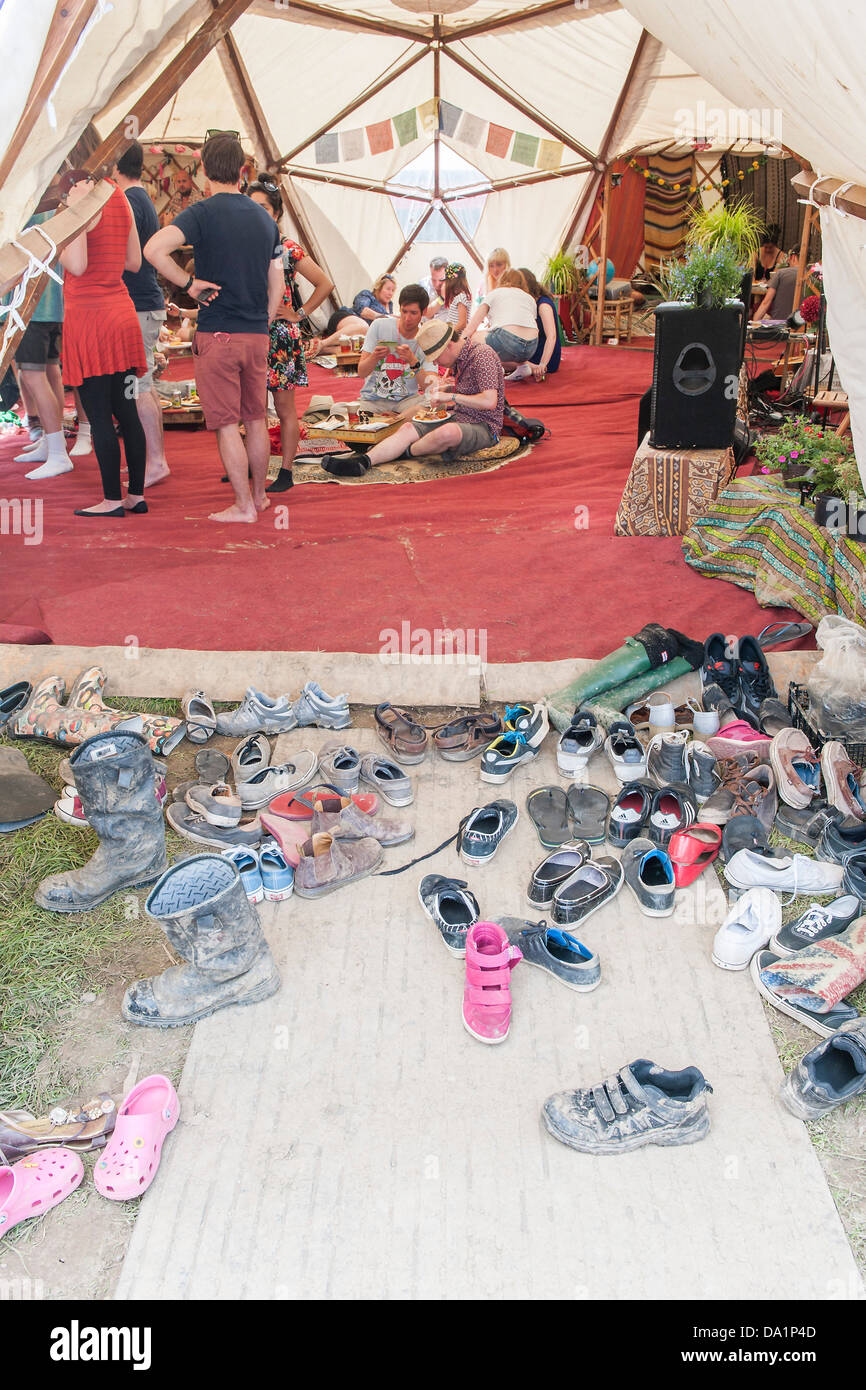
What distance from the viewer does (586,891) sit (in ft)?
7.61

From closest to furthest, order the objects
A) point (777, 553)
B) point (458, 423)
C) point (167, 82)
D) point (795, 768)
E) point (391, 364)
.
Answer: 1. point (795, 768)
2. point (167, 82)
3. point (777, 553)
4. point (458, 423)
5. point (391, 364)

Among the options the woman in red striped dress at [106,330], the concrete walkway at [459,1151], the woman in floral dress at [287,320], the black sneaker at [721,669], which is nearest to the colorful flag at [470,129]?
the woman in floral dress at [287,320]

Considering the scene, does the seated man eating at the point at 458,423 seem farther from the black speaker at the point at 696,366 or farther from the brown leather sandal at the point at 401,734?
the brown leather sandal at the point at 401,734

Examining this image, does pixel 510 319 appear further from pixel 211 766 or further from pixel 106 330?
pixel 211 766

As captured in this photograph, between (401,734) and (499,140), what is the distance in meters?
9.40

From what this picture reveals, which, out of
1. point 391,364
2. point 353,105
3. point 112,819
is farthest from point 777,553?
point 353,105

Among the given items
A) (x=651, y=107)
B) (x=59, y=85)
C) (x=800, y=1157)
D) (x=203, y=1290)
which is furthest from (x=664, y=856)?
(x=651, y=107)

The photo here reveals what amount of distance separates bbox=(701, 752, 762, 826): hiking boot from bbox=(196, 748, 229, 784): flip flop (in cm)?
137

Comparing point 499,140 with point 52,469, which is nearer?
point 52,469

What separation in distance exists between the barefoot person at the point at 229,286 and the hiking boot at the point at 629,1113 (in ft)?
11.5

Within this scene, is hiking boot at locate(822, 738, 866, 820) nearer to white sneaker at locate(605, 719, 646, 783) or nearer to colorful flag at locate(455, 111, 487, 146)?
white sneaker at locate(605, 719, 646, 783)

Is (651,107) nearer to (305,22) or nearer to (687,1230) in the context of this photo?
(305,22)

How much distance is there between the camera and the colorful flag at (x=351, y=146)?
9.95 meters
